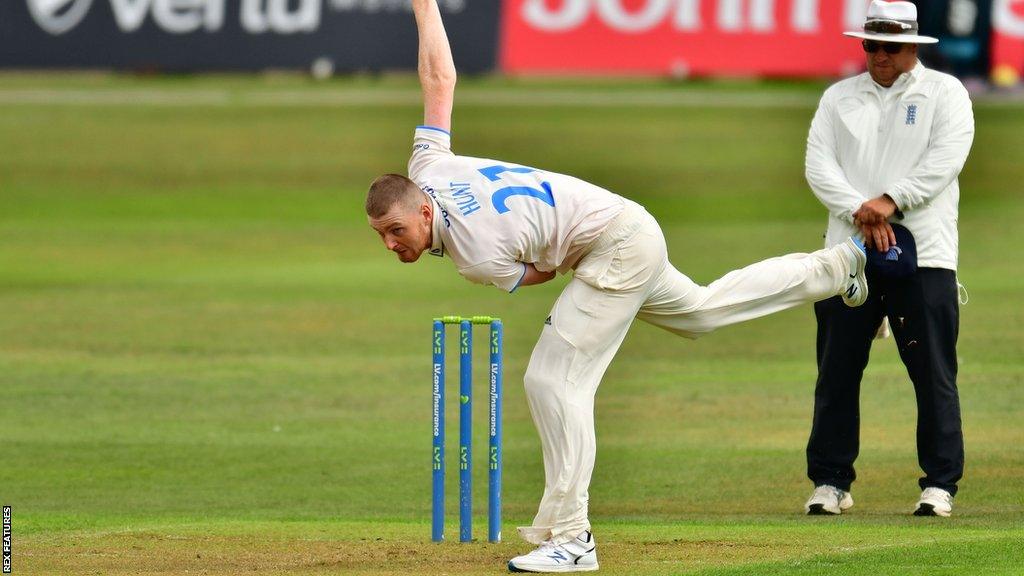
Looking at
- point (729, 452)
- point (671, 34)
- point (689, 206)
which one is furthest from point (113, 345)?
point (671, 34)

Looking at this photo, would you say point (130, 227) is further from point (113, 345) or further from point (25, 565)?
point (25, 565)

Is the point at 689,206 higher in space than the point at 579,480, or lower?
lower

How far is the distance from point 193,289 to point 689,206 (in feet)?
25.8

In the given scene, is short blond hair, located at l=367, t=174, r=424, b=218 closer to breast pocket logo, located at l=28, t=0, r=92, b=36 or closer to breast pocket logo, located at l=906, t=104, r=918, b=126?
breast pocket logo, located at l=906, t=104, r=918, b=126

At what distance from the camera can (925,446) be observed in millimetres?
7383

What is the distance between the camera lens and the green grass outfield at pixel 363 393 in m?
6.61

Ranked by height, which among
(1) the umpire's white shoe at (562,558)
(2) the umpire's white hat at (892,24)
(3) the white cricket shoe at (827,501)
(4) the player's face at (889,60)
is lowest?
(3) the white cricket shoe at (827,501)

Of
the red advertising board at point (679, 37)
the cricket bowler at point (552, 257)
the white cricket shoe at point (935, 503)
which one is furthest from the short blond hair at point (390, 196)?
the red advertising board at point (679, 37)

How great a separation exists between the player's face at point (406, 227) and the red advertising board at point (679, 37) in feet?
70.7

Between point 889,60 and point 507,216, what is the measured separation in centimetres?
212

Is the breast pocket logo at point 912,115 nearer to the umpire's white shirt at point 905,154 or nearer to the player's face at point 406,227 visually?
the umpire's white shirt at point 905,154

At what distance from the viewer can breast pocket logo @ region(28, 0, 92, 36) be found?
26234 mm

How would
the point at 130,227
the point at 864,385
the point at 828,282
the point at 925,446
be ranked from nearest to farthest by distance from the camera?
the point at 828,282, the point at 925,446, the point at 864,385, the point at 130,227

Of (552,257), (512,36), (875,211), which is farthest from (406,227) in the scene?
(512,36)
